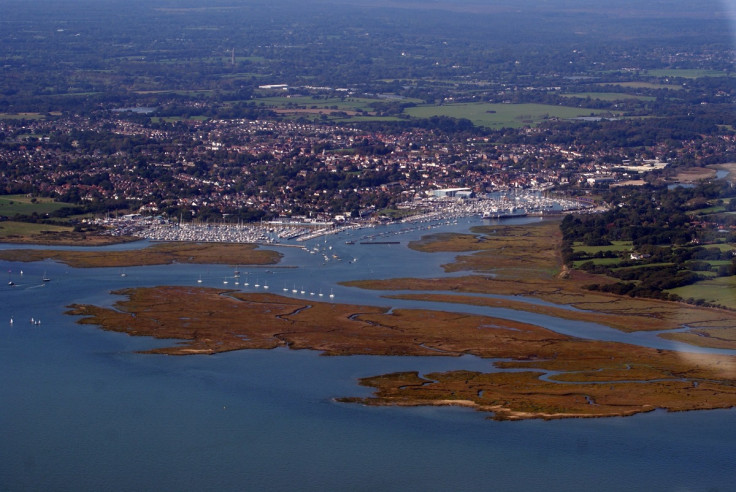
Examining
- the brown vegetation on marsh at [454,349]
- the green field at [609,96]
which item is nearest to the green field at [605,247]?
the brown vegetation on marsh at [454,349]

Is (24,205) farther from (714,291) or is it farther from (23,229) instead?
(714,291)

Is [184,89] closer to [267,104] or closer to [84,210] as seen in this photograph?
[267,104]

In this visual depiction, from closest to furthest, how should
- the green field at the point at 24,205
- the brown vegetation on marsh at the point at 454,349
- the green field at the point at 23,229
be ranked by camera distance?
the brown vegetation on marsh at the point at 454,349
the green field at the point at 23,229
the green field at the point at 24,205

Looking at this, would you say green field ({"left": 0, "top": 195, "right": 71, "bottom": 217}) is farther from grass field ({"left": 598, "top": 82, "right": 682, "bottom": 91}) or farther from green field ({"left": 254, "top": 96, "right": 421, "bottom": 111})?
grass field ({"left": 598, "top": 82, "right": 682, "bottom": 91})

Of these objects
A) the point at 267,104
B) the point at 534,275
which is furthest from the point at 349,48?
the point at 534,275

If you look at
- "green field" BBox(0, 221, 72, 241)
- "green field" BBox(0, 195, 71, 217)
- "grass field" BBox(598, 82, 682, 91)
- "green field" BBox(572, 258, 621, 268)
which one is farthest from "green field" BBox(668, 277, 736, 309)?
"grass field" BBox(598, 82, 682, 91)

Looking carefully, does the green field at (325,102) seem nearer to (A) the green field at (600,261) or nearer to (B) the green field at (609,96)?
(B) the green field at (609,96)
